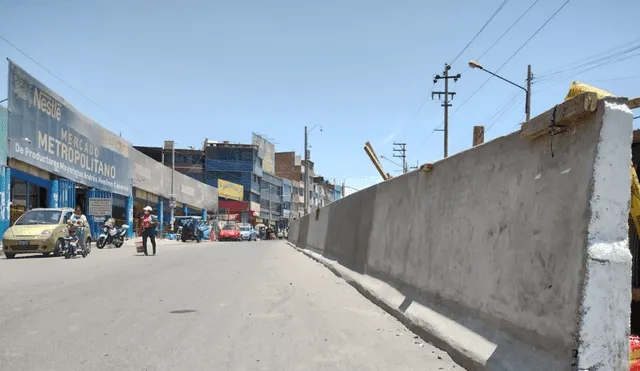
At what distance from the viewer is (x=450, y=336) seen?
4.67m

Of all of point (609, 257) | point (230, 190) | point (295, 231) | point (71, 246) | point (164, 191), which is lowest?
point (295, 231)

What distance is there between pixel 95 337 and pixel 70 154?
25.0 m

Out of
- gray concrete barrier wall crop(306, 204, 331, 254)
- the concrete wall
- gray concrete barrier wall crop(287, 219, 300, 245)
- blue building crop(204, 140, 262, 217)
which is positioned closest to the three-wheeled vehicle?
gray concrete barrier wall crop(287, 219, 300, 245)

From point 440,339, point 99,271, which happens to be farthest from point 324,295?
point 99,271

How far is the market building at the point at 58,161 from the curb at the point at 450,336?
19.4 m

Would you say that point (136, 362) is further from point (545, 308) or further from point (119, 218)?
point (119, 218)

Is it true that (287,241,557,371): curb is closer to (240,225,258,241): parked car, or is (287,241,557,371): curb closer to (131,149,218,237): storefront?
(131,149,218,237): storefront

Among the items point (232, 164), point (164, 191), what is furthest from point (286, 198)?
point (164, 191)

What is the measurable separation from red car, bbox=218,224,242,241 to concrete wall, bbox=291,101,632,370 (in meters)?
47.6

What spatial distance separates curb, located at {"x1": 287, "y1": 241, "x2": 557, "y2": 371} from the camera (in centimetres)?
369

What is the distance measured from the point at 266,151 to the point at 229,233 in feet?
121

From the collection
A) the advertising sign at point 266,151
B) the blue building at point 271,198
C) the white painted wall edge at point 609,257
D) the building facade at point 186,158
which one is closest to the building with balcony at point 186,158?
the building facade at point 186,158

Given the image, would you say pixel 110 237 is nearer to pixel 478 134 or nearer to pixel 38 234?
pixel 38 234

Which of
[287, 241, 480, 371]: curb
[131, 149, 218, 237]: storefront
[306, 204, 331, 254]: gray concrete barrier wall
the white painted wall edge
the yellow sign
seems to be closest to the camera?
the white painted wall edge
